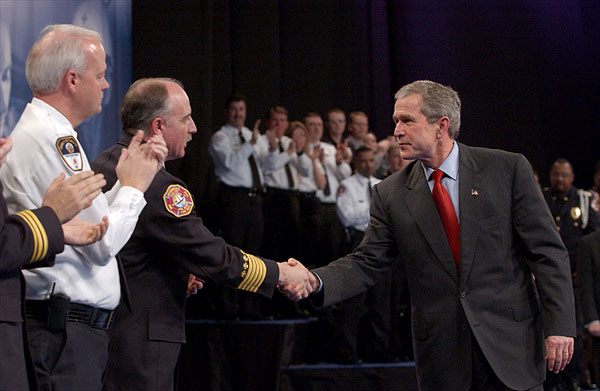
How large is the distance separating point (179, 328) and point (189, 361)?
2.96 metres

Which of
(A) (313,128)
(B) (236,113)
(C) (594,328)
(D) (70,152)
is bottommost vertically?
(C) (594,328)

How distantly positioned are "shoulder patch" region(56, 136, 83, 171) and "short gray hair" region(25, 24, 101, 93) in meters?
0.20

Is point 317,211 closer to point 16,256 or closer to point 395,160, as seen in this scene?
point 395,160

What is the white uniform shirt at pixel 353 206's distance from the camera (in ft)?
20.1

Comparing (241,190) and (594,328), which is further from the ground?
(241,190)

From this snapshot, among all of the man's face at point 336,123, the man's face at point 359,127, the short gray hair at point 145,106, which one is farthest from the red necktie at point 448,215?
the man's face at point 359,127

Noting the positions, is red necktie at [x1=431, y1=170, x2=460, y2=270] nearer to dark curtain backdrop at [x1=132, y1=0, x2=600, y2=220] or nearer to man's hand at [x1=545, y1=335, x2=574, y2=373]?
man's hand at [x1=545, y1=335, x2=574, y2=373]

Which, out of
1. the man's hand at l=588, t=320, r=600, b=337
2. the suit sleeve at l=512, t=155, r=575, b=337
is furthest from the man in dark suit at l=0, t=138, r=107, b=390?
the man's hand at l=588, t=320, r=600, b=337

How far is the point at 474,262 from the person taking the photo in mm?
2822

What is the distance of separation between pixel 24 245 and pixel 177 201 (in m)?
0.86

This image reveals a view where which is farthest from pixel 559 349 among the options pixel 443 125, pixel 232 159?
pixel 232 159

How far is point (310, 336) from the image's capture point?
5.89 meters

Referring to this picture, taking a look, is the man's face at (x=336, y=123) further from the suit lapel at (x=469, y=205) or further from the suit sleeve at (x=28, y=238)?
the suit sleeve at (x=28, y=238)

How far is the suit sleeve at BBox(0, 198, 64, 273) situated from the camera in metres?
1.79
